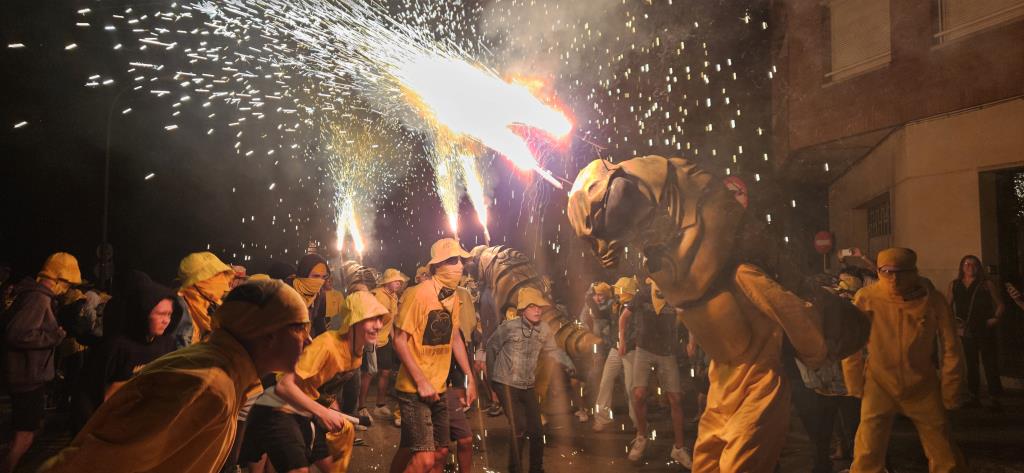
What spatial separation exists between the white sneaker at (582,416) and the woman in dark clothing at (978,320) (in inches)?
193

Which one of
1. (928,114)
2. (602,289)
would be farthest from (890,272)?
(928,114)

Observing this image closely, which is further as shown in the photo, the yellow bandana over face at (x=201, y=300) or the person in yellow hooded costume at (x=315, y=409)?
the yellow bandana over face at (x=201, y=300)

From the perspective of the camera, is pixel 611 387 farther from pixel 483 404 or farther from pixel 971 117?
pixel 971 117

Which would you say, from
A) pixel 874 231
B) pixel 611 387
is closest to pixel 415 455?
pixel 611 387

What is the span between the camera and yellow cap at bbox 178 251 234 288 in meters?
5.83

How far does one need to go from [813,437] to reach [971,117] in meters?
7.81

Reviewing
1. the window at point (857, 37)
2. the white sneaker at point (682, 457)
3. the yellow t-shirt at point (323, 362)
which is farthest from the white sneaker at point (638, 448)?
the window at point (857, 37)

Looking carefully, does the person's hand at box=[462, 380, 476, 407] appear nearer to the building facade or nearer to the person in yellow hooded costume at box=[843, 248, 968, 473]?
the person in yellow hooded costume at box=[843, 248, 968, 473]

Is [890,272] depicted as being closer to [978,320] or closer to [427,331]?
[427,331]

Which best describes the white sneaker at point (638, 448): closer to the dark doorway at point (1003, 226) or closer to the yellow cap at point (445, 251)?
the yellow cap at point (445, 251)

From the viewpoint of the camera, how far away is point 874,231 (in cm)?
1641

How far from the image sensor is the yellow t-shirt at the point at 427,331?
6.01 meters

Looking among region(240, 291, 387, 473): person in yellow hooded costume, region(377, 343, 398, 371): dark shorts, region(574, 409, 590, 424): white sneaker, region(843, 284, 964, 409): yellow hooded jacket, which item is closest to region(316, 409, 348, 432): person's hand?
region(240, 291, 387, 473): person in yellow hooded costume

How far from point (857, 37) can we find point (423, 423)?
39.5 feet
